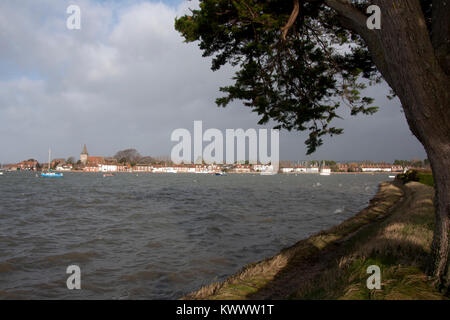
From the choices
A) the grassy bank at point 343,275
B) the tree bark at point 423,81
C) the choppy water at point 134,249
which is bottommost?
the choppy water at point 134,249

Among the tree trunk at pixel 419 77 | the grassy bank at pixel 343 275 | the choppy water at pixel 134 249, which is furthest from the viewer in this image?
the choppy water at pixel 134 249

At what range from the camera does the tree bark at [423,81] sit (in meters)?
3.71

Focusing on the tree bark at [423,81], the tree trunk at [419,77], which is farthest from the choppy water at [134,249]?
the tree trunk at [419,77]

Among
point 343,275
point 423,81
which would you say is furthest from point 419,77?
point 343,275

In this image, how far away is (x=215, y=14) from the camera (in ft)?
18.6

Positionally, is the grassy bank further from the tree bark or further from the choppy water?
the choppy water

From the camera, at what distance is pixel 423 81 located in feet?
12.2

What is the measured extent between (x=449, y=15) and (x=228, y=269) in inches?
310

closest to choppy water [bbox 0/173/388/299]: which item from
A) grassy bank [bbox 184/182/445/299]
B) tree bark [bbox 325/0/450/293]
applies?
grassy bank [bbox 184/182/445/299]

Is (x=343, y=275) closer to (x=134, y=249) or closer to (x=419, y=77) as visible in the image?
(x=419, y=77)

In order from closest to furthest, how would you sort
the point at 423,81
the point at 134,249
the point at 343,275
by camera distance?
the point at 423,81 < the point at 343,275 < the point at 134,249

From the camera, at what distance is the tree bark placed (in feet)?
12.2

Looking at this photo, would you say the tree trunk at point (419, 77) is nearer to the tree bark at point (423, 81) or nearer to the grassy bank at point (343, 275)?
the tree bark at point (423, 81)

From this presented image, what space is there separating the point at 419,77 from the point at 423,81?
0.07 metres
